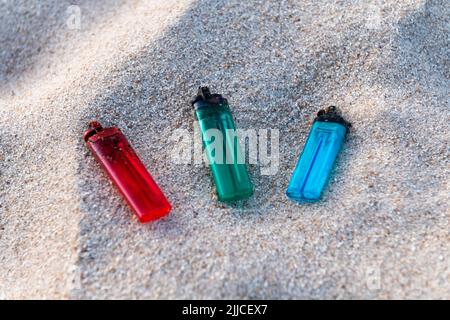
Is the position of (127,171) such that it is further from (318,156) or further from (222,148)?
(318,156)

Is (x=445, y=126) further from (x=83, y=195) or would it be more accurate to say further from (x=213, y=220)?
(x=83, y=195)

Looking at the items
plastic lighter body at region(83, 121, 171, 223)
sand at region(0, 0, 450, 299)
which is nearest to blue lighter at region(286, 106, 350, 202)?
sand at region(0, 0, 450, 299)

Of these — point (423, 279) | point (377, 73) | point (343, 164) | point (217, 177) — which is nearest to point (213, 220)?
point (217, 177)

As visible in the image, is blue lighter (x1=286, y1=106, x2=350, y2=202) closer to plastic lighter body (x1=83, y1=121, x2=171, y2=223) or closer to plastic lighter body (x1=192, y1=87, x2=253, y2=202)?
plastic lighter body (x1=192, y1=87, x2=253, y2=202)

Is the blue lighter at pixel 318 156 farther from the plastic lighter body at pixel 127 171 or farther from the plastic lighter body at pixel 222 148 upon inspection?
the plastic lighter body at pixel 127 171
